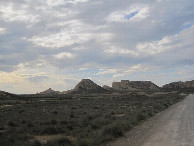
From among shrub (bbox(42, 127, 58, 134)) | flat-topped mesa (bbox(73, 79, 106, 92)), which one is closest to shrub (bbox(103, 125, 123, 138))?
shrub (bbox(42, 127, 58, 134))

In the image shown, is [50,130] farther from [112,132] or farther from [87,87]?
[87,87]

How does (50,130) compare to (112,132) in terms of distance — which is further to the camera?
(50,130)

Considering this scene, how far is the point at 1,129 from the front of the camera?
17.3 m

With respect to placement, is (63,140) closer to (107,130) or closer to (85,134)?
(85,134)

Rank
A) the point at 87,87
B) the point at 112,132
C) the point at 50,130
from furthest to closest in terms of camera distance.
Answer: the point at 87,87 < the point at 50,130 < the point at 112,132

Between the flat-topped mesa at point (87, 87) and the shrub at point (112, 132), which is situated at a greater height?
the flat-topped mesa at point (87, 87)

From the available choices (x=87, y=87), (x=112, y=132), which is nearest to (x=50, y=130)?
(x=112, y=132)

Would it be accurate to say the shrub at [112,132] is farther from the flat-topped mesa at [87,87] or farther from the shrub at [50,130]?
the flat-topped mesa at [87,87]

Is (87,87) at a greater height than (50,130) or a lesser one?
greater

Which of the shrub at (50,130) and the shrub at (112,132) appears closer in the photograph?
the shrub at (112,132)

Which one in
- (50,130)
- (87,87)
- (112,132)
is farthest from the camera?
(87,87)

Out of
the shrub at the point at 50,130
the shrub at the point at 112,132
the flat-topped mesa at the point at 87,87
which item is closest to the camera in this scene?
the shrub at the point at 112,132

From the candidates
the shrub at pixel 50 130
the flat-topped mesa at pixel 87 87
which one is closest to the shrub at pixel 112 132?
the shrub at pixel 50 130

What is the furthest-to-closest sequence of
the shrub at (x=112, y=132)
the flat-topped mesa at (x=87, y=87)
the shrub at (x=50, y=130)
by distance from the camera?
the flat-topped mesa at (x=87, y=87) → the shrub at (x=50, y=130) → the shrub at (x=112, y=132)
